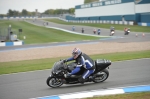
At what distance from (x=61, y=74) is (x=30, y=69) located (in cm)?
547

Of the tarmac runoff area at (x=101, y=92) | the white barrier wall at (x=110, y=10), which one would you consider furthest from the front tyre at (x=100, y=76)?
the white barrier wall at (x=110, y=10)

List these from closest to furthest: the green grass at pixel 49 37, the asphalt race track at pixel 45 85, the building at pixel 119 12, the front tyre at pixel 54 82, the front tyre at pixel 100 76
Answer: the asphalt race track at pixel 45 85 < the front tyre at pixel 54 82 < the front tyre at pixel 100 76 < the green grass at pixel 49 37 < the building at pixel 119 12

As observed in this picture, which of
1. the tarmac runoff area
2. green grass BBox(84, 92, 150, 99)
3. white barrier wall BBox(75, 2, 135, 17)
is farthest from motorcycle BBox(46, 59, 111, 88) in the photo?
white barrier wall BBox(75, 2, 135, 17)

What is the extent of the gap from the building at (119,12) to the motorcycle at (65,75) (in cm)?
4250

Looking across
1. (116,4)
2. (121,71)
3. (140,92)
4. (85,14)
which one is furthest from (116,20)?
(140,92)

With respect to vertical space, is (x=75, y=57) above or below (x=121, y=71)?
above

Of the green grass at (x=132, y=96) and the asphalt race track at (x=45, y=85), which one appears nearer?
the green grass at (x=132, y=96)

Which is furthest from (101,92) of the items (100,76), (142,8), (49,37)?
(142,8)

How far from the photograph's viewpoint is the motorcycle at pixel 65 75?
1060 centimetres

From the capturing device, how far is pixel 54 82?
10.9 m

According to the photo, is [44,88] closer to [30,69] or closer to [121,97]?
[121,97]

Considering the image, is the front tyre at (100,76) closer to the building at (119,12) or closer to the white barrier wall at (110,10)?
the building at (119,12)

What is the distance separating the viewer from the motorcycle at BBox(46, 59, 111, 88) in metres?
10.6

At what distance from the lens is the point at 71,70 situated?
1077 cm
